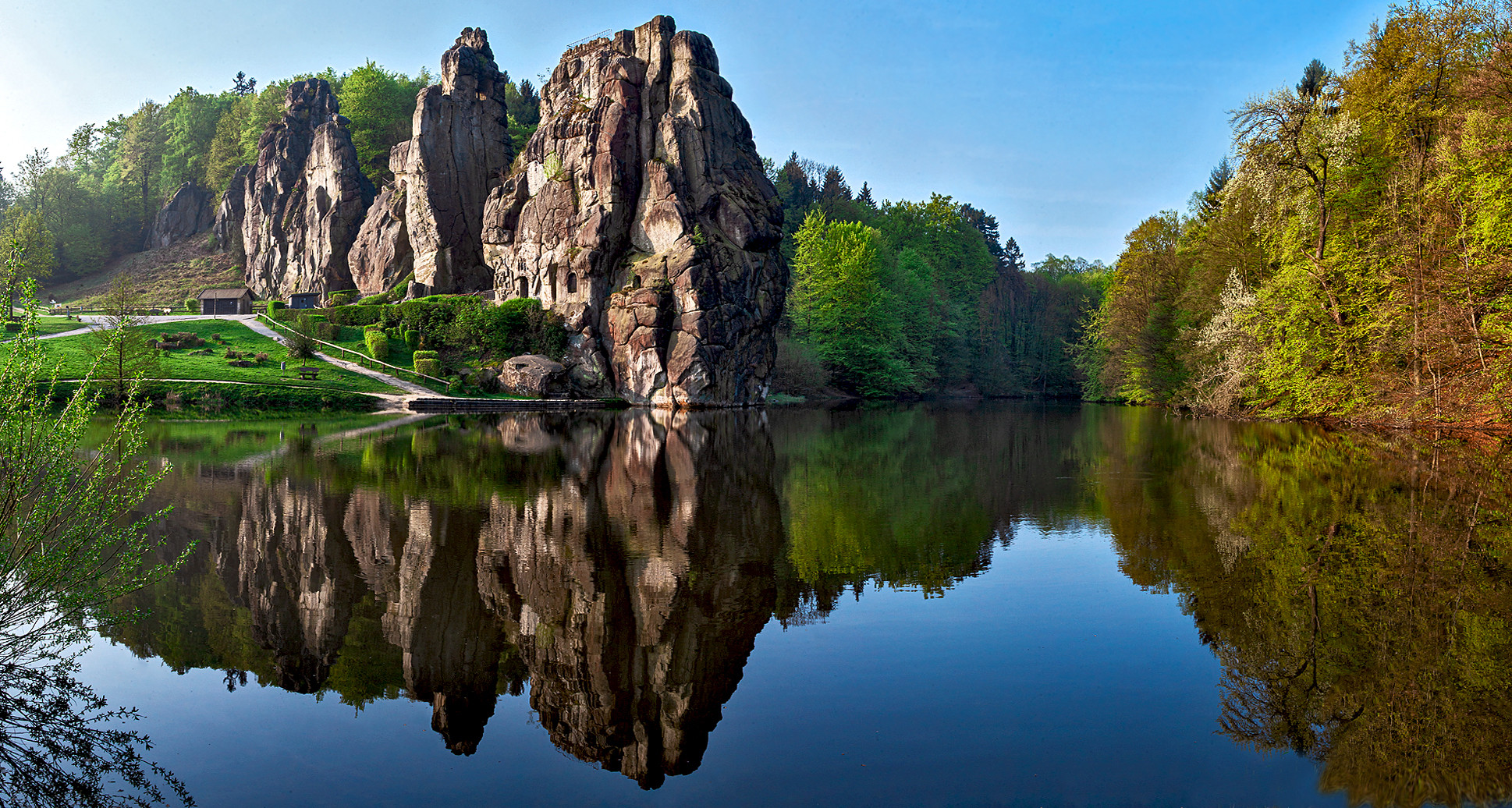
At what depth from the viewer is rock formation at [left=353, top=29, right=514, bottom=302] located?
2608 inches

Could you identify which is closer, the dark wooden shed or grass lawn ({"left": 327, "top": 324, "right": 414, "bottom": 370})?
grass lawn ({"left": 327, "top": 324, "right": 414, "bottom": 370})

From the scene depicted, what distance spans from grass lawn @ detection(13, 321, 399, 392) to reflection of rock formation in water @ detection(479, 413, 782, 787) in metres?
36.0

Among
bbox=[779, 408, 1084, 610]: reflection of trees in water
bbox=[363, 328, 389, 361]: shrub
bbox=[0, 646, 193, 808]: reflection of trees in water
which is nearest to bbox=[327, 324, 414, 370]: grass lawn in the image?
bbox=[363, 328, 389, 361]: shrub

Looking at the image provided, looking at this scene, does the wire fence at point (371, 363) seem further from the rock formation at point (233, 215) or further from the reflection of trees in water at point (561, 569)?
the rock formation at point (233, 215)

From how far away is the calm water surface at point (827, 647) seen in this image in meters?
5.52

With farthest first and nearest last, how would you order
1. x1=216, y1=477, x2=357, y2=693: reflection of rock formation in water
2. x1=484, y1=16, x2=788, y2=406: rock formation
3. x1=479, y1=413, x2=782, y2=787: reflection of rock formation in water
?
1. x1=484, y1=16, x2=788, y2=406: rock formation
2. x1=216, y1=477, x2=357, y2=693: reflection of rock formation in water
3. x1=479, y1=413, x2=782, y2=787: reflection of rock formation in water

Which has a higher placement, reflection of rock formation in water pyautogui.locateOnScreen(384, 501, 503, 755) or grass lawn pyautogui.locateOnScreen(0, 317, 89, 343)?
grass lawn pyautogui.locateOnScreen(0, 317, 89, 343)

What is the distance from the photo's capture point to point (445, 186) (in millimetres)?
67125

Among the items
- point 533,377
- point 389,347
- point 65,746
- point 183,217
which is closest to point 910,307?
point 533,377

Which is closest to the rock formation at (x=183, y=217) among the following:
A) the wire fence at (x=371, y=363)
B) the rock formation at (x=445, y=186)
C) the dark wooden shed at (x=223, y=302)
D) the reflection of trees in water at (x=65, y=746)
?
the dark wooden shed at (x=223, y=302)

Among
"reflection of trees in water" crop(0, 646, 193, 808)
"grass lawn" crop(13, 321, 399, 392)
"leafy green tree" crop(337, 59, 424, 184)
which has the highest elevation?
"leafy green tree" crop(337, 59, 424, 184)

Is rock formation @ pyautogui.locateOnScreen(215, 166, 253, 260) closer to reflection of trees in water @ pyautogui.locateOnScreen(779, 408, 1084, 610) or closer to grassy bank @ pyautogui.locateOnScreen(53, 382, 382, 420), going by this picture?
grassy bank @ pyautogui.locateOnScreen(53, 382, 382, 420)

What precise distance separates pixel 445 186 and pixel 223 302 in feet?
72.5

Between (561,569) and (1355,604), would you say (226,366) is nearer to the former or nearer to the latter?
(561,569)
